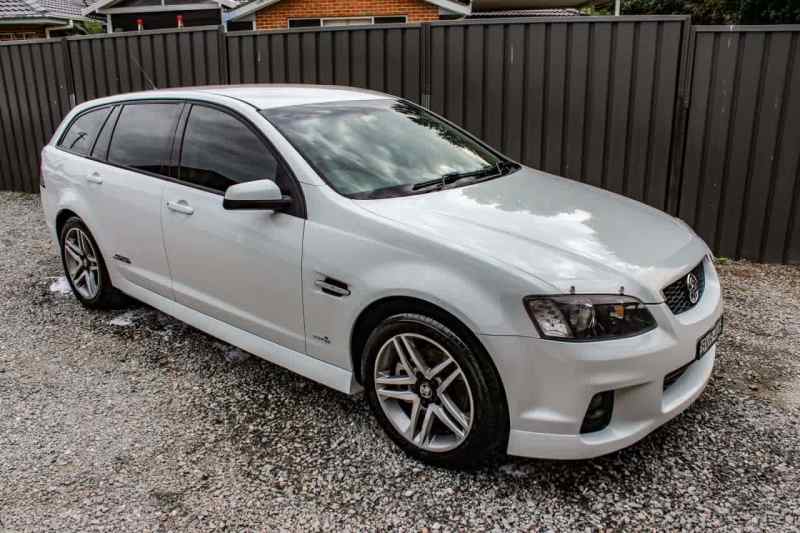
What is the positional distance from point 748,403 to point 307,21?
1795 centimetres

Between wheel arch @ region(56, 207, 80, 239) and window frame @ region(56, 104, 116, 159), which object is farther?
wheel arch @ region(56, 207, 80, 239)

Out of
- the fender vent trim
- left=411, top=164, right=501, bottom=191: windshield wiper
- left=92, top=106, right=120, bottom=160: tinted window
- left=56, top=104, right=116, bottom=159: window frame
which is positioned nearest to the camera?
the fender vent trim

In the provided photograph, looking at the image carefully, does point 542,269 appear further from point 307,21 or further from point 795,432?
point 307,21

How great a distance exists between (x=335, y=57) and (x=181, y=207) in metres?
4.34

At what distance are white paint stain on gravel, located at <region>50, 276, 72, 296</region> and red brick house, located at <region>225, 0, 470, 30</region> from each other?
44.2 ft

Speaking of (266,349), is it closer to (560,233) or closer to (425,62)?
(560,233)

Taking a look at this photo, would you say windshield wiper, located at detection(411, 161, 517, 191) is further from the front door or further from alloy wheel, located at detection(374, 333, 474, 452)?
alloy wheel, located at detection(374, 333, 474, 452)

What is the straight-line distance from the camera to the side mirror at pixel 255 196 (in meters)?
3.24

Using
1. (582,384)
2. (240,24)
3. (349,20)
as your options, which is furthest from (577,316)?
(240,24)

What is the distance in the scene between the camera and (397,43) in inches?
286

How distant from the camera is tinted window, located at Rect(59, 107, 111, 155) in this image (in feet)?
16.0

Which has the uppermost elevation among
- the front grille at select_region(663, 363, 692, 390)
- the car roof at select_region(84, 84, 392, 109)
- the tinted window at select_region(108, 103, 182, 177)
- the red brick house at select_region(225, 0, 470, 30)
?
the red brick house at select_region(225, 0, 470, 30)

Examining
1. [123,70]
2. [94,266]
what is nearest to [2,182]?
[123,70]

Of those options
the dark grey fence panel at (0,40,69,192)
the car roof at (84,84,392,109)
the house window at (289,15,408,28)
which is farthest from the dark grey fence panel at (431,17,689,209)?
the house window at (289,15,408,28)
